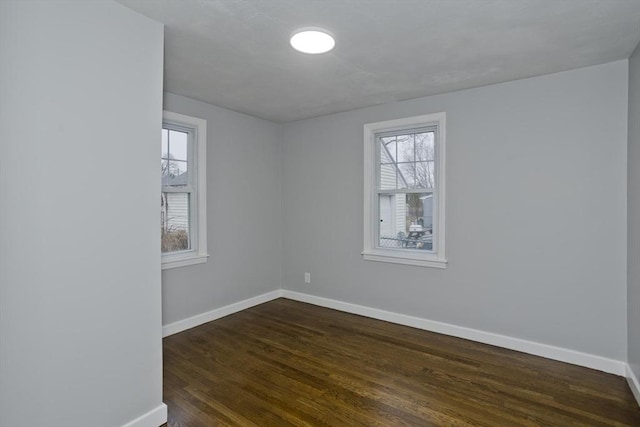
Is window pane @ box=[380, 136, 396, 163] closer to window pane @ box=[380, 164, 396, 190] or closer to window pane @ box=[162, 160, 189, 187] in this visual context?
window pane @ box=[380, 164, 396, 190]

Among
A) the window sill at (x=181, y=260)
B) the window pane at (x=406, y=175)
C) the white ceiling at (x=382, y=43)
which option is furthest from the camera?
the window pane at (x=406, y=175)

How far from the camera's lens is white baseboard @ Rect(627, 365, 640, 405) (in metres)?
2.35

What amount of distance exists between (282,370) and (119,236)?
64.2 inches

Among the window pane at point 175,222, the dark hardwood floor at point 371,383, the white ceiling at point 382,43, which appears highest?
the white ceiling at point 382,43

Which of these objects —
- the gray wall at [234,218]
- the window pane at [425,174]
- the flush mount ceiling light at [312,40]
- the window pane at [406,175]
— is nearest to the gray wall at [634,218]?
the window pane at [425,174]

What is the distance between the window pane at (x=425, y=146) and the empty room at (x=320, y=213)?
0.02 m

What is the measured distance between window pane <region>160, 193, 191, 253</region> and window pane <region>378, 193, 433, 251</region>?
7.25 ft

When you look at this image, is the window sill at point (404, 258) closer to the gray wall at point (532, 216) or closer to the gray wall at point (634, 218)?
the gray wall at point (532, 216)

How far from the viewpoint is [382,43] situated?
96.0 inches

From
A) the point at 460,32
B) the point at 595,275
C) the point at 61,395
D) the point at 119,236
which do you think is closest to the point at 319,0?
the point at 460,32

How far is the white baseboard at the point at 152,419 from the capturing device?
202cm

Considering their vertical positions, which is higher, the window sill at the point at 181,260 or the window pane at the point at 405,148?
the window pane at the point at 405,148

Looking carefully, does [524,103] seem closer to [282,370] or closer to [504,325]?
[504,325]

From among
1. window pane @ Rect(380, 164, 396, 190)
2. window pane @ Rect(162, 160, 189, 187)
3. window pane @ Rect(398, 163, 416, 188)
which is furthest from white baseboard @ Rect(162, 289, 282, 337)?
window pane @ Rect(398, 163, 416, 188)
